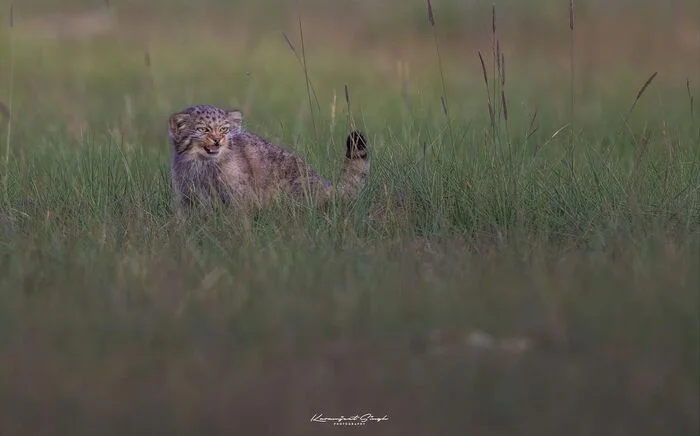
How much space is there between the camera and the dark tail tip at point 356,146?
7.54 meters

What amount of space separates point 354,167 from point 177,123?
125 cm

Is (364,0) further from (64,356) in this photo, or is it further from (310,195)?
(64,356)

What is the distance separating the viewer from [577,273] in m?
5.88

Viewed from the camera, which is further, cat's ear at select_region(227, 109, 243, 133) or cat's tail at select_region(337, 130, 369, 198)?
cat's ear at select_region(227, 109, 243, 133)

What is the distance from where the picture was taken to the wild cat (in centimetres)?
807

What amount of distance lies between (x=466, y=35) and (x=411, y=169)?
1069 centimetres

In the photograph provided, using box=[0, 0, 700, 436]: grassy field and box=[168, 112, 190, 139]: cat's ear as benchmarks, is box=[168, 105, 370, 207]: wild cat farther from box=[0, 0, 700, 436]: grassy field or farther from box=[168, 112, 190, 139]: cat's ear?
box=[0, 0, 700, 436]: grassy field

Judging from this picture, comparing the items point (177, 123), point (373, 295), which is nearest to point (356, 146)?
point (177, 123)
